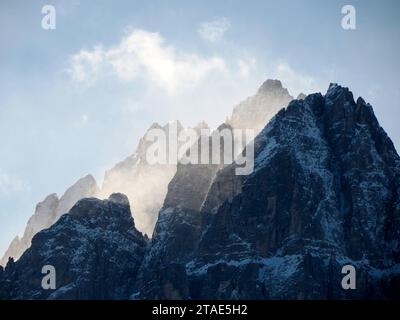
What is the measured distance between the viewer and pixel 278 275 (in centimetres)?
18838

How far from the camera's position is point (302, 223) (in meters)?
198
